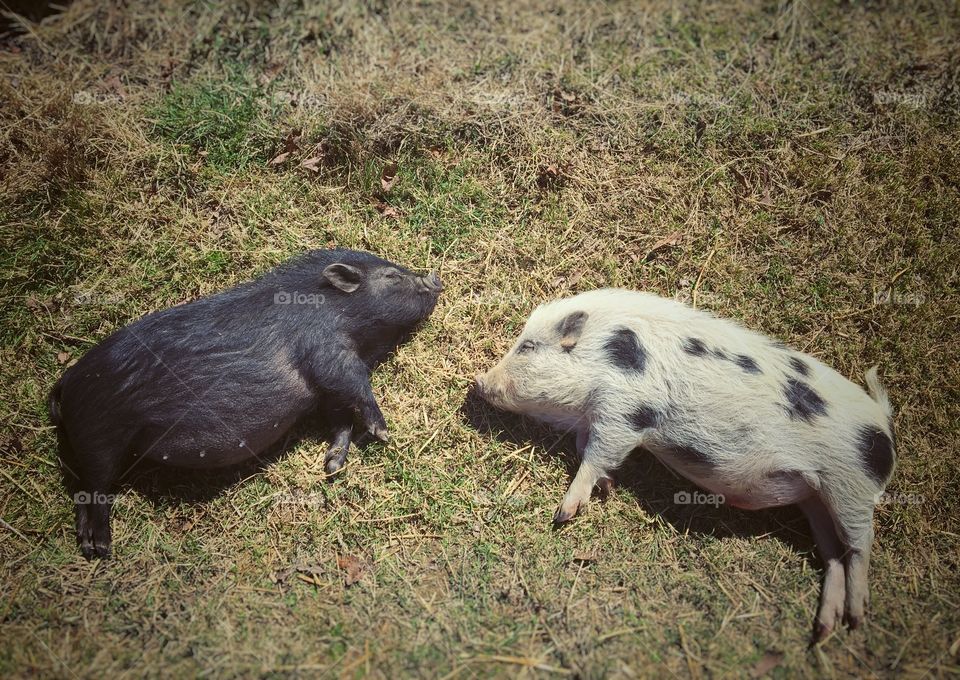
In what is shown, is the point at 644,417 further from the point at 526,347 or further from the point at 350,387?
the point at 350,387

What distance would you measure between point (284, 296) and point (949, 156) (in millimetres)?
6426

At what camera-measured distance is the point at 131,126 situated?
6.34 meters

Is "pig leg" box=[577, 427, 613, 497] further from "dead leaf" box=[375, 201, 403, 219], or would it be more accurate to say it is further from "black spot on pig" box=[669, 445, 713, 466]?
"dead leaf" box=[375, 201, 403, 219]

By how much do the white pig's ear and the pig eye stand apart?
0.89ft

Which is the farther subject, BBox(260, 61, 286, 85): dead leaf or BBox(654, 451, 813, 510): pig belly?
BBox(260, 61, 286, 85): dead leaf

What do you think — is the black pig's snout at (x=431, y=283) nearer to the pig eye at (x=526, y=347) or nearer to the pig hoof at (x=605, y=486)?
the pig eye at (x=526, y=347)

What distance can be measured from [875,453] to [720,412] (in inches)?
47.2

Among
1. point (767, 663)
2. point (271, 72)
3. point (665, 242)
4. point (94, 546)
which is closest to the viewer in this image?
Answer: point (767, 663)

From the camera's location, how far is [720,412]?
484 centimetres

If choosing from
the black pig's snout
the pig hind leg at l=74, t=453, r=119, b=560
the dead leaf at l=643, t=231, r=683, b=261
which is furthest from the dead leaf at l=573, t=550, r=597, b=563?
the pig hind leg at l=74, t=453, r=119, b=560

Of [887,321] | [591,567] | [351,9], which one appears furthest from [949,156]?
[351,9]

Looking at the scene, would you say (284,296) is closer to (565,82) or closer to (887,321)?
(565,82)

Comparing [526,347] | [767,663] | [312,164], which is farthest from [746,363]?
[312,164]

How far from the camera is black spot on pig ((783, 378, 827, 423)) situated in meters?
4.82
